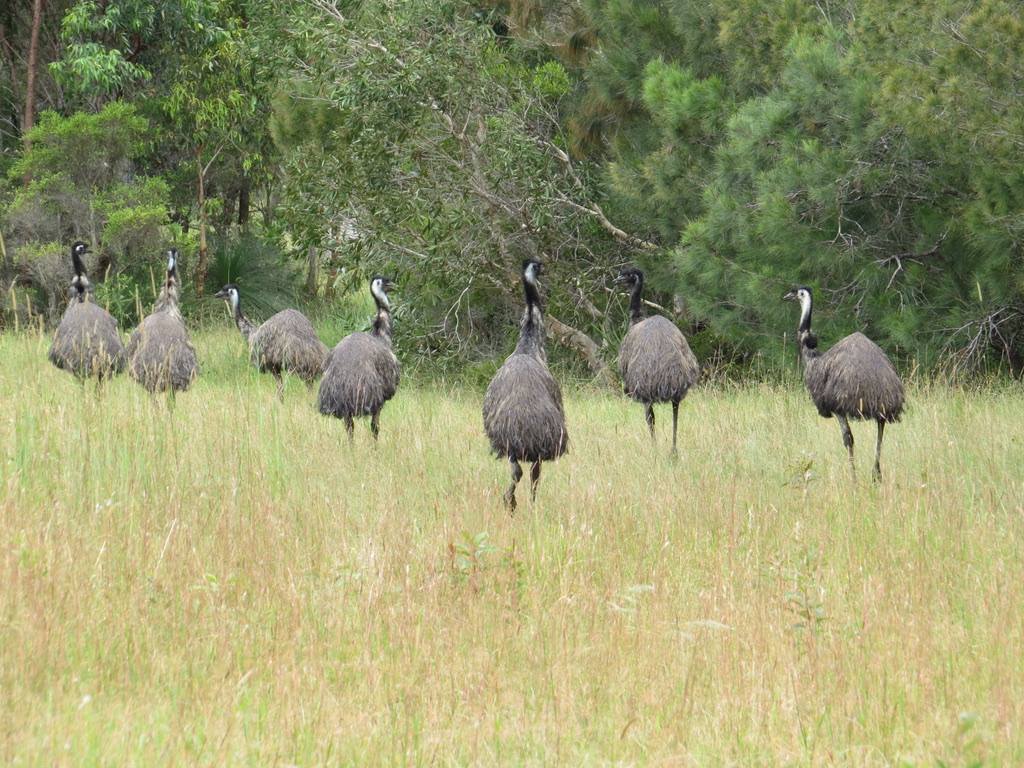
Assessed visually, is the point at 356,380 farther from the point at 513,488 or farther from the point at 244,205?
the point at 244,205

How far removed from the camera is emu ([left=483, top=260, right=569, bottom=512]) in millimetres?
7910

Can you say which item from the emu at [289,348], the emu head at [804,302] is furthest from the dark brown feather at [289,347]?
the emu head at [804,302]

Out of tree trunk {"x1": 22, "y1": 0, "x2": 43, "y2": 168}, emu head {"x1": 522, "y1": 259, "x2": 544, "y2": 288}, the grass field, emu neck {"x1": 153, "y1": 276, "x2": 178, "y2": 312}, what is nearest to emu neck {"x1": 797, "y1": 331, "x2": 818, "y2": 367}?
the grass field

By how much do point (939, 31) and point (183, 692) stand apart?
780 cm

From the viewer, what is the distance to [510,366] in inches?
324

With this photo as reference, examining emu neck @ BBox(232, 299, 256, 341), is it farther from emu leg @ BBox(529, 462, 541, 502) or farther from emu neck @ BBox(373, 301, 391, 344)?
emu leg @ BBox(529, 462, 541, 502)

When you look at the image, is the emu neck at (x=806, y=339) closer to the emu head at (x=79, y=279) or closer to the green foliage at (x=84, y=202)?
the emu head at (x=79, y=279)

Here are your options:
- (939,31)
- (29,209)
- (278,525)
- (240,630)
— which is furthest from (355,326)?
(240,630)

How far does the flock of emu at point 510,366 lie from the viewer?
8.05m

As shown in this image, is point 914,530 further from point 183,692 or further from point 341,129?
point 341,129

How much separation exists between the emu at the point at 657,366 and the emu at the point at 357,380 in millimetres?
1970

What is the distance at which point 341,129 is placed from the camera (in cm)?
1558

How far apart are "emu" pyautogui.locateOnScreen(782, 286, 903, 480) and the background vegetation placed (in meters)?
2.12

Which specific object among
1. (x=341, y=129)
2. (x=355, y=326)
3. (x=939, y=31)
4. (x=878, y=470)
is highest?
(x=939, y=31)
